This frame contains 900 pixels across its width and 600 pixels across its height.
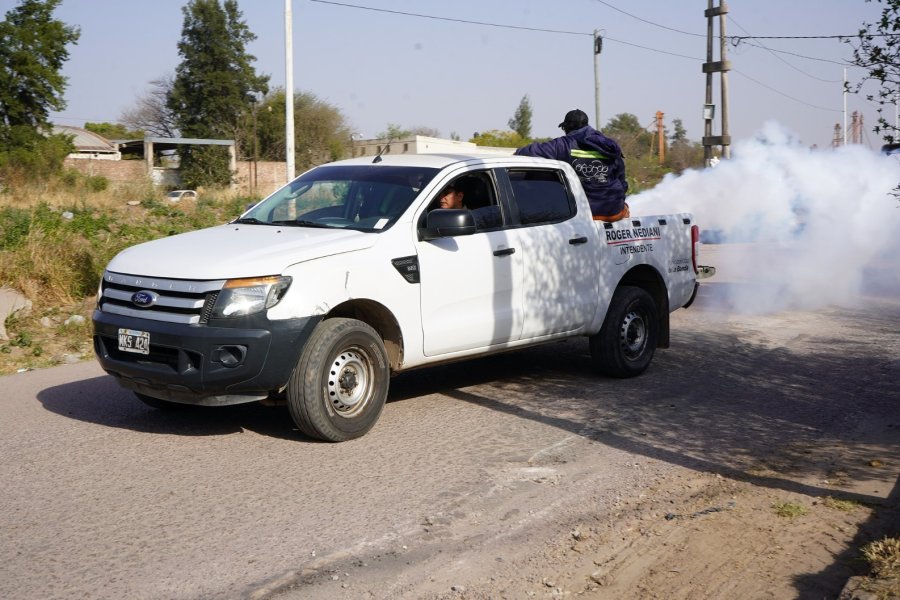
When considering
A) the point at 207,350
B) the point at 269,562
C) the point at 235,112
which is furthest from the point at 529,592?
the point at 235,112

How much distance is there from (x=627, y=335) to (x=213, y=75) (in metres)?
50.9

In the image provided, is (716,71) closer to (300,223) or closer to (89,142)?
(300,223)

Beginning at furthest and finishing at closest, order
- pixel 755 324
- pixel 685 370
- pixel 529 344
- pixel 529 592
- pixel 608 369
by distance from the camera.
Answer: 1. pixel 755 324
2. pixel 685 370
3. pixel 608 369
4. pixel 529 344
5. pixel 529 592

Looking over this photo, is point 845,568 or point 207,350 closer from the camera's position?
point 845,568

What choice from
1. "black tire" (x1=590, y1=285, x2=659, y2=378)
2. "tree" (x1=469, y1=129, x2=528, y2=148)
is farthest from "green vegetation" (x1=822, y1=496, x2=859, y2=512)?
"tree" (x1=469, y1=129, x2=528, y2=148)

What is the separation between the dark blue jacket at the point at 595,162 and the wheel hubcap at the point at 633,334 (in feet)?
3.29

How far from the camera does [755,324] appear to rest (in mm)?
11750

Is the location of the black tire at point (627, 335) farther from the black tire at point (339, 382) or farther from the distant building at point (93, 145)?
the distant building at point (93, 145)

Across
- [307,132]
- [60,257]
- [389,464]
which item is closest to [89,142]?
[307,132]

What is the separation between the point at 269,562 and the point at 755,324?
8.76m

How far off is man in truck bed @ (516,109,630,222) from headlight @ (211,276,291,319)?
363 centimetres

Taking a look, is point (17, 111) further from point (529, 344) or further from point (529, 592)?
point (529, 592)

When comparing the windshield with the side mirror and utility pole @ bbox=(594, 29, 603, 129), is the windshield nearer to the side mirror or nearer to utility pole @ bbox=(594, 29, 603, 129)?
the side mirror

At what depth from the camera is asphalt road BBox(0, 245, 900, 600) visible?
14.5 ft
